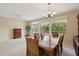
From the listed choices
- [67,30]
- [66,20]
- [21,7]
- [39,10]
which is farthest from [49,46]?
[21,7]

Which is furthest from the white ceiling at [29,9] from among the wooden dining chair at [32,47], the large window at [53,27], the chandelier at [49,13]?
the wooden dining chair at [32,47]

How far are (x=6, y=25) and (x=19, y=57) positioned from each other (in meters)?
0.56

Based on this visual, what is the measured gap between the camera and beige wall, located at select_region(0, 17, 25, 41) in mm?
1633

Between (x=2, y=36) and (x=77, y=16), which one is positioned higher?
(x=77, y=16)

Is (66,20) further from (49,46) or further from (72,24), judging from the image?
(49,46)

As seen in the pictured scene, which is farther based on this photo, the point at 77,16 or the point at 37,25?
the point at 37,25

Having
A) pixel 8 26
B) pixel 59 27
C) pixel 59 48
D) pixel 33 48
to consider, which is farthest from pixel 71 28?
pixel 8 26

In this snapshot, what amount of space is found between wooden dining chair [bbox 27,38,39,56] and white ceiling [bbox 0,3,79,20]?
393mm

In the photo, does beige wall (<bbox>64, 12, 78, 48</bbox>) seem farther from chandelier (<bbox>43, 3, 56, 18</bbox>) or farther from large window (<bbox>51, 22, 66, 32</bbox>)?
chandelier (<bbox>43, 3, 56, 18</bbox>)

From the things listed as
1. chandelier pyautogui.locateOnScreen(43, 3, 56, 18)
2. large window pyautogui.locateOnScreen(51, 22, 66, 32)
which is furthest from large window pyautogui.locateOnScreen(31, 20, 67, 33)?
chandelier pyautogui.locateOnScreen(43, 3, 56, 18)

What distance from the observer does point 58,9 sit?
1615mm

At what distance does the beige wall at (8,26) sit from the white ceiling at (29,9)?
0.27 ft

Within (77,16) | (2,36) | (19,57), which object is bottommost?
(19,57)

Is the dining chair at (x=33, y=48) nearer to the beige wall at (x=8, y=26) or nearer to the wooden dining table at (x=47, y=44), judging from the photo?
the wooden dining table at (x=47, y=44)
